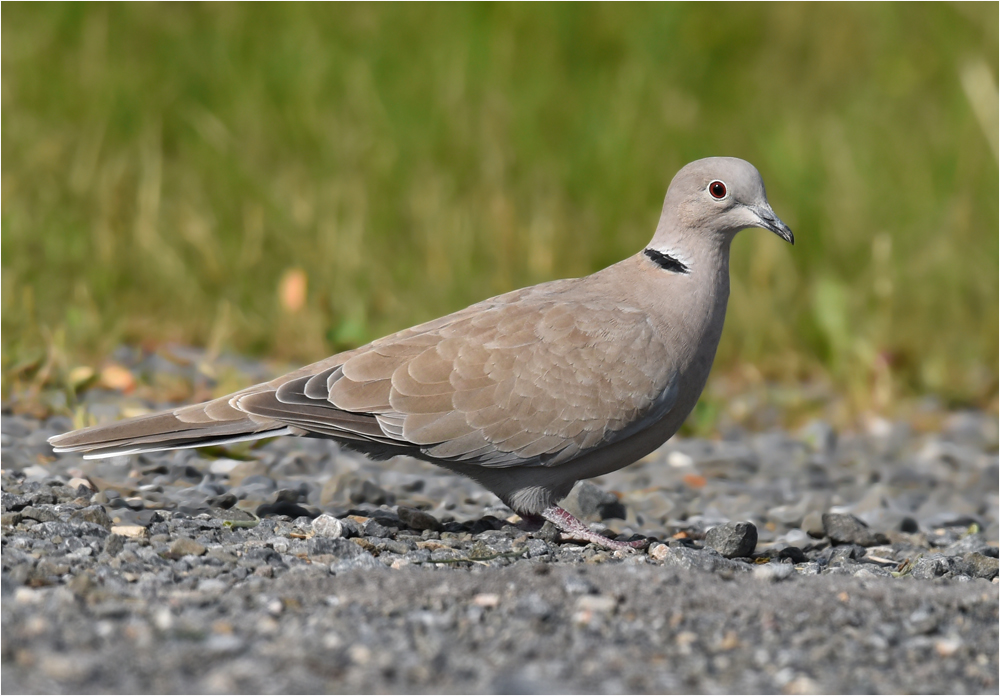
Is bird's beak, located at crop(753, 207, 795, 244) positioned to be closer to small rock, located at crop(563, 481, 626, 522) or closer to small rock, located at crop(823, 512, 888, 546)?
small rock, located at crop(823, 512, 888, 546)

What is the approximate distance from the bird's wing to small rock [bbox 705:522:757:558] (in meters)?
0.43

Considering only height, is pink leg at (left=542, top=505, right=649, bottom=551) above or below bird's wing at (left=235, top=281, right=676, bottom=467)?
below

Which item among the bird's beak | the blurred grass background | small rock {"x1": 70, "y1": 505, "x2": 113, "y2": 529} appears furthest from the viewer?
the blurred grass background

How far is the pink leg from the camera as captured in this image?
3.84m

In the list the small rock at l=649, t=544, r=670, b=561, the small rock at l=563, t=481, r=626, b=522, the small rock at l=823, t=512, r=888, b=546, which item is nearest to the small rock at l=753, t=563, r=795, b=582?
the small rock at l=649, t=544, r=670, b=561

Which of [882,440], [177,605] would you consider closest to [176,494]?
[177,605]

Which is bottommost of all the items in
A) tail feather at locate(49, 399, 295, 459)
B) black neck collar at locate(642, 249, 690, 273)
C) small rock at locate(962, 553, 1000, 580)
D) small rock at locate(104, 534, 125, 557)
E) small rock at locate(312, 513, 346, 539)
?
small rock at locate(962, 553, 1000, 580)

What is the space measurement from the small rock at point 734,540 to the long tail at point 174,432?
141cm

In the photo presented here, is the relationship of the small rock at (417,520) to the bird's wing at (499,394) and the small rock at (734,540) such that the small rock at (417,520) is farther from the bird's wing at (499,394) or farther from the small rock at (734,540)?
the small rock at (734,540)

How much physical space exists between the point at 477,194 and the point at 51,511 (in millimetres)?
4458

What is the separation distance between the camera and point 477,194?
7.73 m

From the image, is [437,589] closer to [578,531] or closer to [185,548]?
[185,548]

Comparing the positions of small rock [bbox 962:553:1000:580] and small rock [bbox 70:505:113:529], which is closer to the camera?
small rock [bbox 70:505:113:529]

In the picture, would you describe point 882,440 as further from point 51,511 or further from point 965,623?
point 51,511
